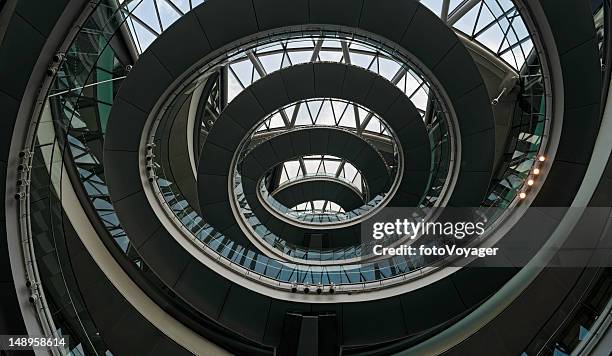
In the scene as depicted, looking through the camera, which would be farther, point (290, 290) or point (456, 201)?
point (456, 201)

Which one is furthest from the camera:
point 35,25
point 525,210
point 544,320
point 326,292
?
point 326,292

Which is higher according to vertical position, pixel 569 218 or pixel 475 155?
pixel 475 155

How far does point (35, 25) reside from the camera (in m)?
7.33

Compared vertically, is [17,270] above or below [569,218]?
below

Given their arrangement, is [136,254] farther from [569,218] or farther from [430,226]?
[569,218]

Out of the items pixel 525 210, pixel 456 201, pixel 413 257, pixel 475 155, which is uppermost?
Answer: pixel 475 155

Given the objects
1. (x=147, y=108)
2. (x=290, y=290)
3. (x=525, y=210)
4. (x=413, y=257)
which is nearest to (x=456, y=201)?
(x=413, y=257)

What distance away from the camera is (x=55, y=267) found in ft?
28.6

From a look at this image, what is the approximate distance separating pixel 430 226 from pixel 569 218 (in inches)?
294

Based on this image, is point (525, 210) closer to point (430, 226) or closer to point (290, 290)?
point (430, 226)

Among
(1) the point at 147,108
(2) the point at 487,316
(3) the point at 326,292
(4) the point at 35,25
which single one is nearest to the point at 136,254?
(1) the point at 147,108

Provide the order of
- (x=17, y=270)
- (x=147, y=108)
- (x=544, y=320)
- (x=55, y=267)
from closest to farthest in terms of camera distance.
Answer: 1. (x=17, y=270)
2. (x=55, y=267)
3. (x=544, y=320)
4. (x=147, y=108)

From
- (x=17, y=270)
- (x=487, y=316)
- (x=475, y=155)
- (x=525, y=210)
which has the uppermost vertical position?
(x=475, y=155)

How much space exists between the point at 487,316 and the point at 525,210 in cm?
331
